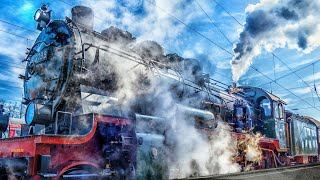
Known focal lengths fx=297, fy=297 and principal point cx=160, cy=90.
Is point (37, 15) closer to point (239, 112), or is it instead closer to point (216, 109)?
point (216, 109)

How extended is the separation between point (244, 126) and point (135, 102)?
4.94 meters

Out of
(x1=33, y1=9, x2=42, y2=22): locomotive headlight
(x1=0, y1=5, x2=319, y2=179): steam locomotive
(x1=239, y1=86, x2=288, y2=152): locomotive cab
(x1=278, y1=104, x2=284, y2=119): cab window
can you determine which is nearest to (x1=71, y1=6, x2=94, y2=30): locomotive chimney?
(x1=0, y1=5, x2=319, y2=179): steam locomotive

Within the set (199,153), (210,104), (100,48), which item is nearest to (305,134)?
(210,104)

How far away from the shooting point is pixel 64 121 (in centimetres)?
529

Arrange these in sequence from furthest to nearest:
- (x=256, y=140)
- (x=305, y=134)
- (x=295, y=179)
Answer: (x=305, y=134) < (x=256, y=140) < (x=295, y=179)

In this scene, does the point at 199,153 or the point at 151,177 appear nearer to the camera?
the point at 151,177

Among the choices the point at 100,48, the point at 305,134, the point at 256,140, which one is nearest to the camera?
the point at 100,48

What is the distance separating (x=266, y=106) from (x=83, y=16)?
26.7 ft

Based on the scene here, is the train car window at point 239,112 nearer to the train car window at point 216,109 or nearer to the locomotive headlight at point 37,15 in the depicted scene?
the train car window at point 216,109

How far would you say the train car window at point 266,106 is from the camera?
11.5 meters

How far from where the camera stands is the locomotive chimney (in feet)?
21.0

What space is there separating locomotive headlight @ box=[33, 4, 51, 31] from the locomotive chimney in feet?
1.91

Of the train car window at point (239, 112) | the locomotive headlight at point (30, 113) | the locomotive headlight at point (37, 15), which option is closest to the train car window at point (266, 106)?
the train car window at point (239, 112)

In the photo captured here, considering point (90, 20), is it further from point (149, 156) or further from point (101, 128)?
point (149, 156)
